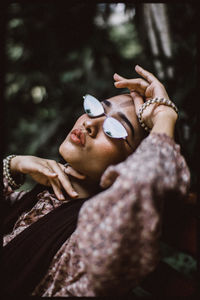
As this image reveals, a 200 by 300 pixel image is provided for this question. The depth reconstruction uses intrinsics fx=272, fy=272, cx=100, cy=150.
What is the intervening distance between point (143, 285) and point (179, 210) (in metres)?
0.42

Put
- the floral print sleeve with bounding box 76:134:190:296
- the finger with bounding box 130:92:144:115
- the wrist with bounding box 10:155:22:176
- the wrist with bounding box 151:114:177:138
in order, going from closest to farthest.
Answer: the floral print sleeve with bounding box 76:134:190:296 < the wrist with bounding box 151:114:177:138 < the finger with bounding box 130:92:144:115 < the wrist with bounding box 10:155:22:176

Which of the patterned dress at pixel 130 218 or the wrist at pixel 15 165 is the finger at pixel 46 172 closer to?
the wrist at pixel 15 165

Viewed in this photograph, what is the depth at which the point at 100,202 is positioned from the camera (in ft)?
2.48

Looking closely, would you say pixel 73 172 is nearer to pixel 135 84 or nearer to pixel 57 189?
pixel 57 189

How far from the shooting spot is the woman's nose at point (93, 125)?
1073 millimetres

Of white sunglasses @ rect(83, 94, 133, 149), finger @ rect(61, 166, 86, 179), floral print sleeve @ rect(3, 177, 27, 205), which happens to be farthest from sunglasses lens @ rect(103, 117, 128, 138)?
floral print sleeve @ rect(3, 177, 27, 205)

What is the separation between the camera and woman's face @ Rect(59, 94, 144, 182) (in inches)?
41.7

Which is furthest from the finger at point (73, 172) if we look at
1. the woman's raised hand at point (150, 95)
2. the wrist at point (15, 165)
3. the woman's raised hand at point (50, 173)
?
the woman's raised hand at point (150, 95)

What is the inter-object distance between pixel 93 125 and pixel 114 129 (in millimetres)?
87

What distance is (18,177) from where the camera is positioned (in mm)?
1274

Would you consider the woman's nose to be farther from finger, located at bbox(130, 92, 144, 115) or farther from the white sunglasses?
finger, located at bbox(130, 92, 144, 115)

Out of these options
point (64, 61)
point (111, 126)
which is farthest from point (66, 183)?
point (64, 61)

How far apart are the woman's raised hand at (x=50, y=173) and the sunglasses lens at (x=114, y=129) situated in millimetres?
221

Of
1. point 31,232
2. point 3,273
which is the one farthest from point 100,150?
point 3,273
